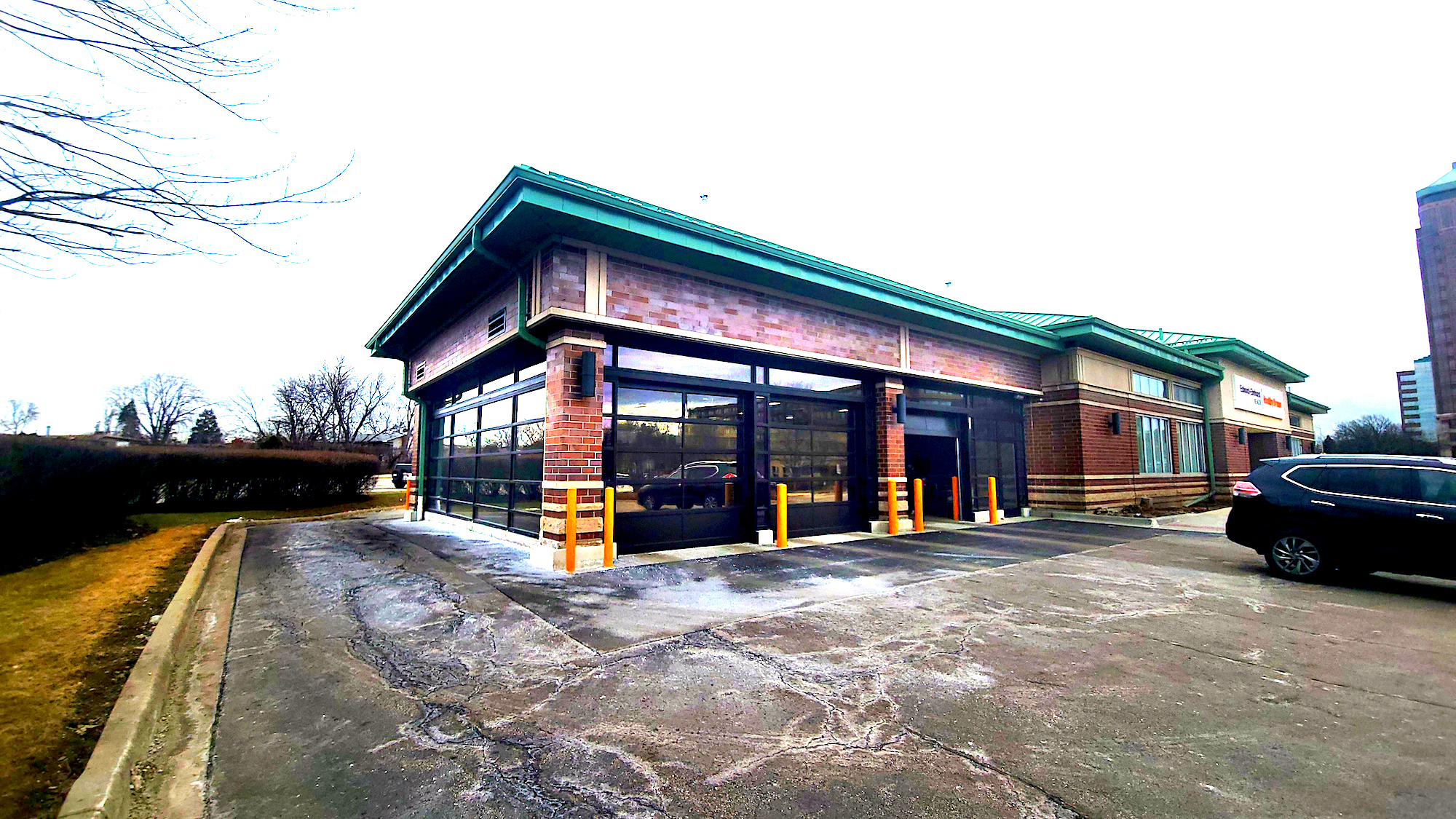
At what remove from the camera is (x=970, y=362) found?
44.5 ft

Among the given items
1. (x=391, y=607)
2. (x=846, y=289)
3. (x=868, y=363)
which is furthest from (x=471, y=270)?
(x=868, y=363)

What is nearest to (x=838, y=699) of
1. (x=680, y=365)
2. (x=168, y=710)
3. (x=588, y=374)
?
(x=168, y=710)

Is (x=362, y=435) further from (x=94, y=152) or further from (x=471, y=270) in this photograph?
(x=94, y=152)

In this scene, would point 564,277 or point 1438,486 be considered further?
point 564,277

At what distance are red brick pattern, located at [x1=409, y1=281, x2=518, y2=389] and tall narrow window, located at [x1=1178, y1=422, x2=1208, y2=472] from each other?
20.3 metres

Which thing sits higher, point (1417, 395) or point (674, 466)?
point (1417, 395)

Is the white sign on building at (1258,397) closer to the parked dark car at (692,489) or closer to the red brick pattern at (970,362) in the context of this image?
the red brick pattern at (970,362)

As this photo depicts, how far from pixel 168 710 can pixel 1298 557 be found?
11.0 m

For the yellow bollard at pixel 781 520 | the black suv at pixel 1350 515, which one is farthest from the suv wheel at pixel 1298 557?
the yellow bollard at pixel 781 520

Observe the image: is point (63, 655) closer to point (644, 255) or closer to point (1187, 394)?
point (644, 255)

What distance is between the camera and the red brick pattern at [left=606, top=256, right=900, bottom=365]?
8.37m

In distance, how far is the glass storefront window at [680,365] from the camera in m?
8.66

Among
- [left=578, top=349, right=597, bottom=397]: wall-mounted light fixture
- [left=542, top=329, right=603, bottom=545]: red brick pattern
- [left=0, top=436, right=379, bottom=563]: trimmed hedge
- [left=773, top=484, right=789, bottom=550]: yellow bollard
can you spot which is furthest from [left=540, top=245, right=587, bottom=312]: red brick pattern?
[left=0, top=436, right=379, bottom=563]: trimmed hedge

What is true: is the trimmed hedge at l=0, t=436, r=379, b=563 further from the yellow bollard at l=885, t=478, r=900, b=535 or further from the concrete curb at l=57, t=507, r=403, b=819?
the yellow bollard at l=885, t=478, r=900, b=535
